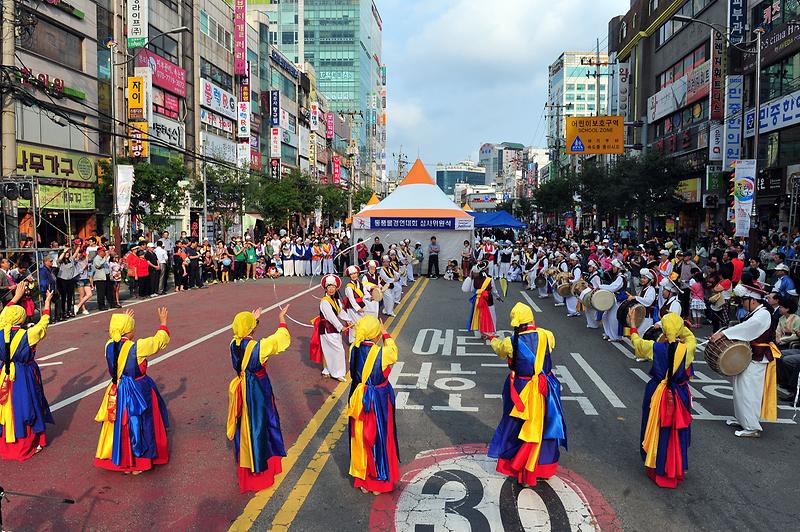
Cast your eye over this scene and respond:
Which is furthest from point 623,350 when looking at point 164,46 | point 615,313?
point 164,46

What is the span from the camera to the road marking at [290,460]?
16.0ft

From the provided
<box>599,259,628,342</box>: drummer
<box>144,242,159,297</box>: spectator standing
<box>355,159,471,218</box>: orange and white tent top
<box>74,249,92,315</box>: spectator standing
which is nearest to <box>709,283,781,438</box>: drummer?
<box>599,259,628,342</box>: drummer

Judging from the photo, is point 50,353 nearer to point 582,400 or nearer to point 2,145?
point 582,400

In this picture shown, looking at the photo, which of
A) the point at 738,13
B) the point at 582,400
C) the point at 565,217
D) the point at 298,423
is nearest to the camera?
the point at 298,423

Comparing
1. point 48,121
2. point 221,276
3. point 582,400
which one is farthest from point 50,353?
point 48,121

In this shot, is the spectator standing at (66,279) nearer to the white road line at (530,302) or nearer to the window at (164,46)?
the white road line at (530,302)

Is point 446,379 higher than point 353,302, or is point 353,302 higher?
point 353,302

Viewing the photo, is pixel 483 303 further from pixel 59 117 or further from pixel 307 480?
pixel 59 117

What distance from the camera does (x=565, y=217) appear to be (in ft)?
247

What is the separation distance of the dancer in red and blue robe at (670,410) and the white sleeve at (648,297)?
5546 mm

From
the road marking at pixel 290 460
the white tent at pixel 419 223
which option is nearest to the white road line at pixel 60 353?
the road marking at pixel 290 460

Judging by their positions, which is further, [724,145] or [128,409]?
[724,145]

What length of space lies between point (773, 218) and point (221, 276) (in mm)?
23942

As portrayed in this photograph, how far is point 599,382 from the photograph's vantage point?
9.06 meters
